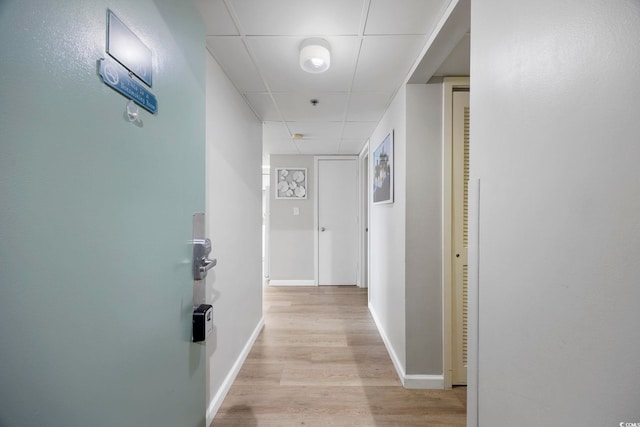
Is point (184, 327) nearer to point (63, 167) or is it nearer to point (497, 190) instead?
point (63, 167)

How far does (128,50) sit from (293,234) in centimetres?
378

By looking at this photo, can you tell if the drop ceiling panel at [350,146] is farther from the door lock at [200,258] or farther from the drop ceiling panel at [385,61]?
the door lock at [200,258]

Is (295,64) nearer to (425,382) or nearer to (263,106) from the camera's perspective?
(263,106)

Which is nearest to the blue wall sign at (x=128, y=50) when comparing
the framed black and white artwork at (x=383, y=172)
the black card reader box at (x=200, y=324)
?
the black card reader box at (x=200, y=324)

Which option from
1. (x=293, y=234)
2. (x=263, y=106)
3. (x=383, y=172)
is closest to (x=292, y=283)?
(x=293, y=234)

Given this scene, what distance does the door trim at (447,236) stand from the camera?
180cm

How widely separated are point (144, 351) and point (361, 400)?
61.7 inches

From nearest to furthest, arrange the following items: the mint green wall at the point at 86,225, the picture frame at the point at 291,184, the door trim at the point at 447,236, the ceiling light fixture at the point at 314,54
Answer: the mint green wall at the point at 86,225
the ceiling light fixture at the point at 314,54
the door trim at the point at 447,236
the picture frame at the point at 291,184

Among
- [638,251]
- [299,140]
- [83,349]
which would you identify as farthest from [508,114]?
[299,140]

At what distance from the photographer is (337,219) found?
4.33m

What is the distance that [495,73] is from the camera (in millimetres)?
851

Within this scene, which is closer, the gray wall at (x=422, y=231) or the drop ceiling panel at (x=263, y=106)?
the gray wall at (x=422, y=231)

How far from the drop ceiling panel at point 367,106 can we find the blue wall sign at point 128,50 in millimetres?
1703

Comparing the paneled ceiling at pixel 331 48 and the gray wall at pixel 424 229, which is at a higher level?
the paneled ceiling at pixel 331 48
